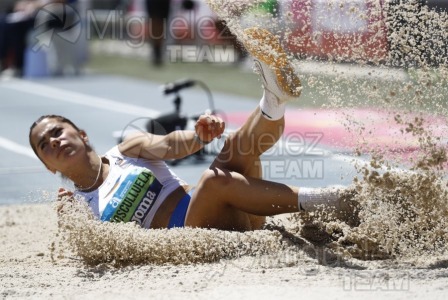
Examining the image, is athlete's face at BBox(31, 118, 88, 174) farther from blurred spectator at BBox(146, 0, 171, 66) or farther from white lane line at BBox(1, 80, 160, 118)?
blurred spectator at BBox(146, 0, 171, 66)

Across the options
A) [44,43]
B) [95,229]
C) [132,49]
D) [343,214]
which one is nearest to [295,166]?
[343,214]

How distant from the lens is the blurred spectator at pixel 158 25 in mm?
18359

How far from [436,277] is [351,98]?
115 centimetres

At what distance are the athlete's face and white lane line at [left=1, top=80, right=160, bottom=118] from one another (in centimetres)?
576

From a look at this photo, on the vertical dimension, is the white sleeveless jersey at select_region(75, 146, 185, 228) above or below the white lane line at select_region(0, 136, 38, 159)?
above

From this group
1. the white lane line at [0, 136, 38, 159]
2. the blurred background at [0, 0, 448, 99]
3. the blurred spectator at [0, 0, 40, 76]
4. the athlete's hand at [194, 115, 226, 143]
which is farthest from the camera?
the blurred spectator at [0, 0, 40, 76]

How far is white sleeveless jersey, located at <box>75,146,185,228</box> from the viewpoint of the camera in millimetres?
4836

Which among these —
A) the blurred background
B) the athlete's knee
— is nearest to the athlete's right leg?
the athlete's knee

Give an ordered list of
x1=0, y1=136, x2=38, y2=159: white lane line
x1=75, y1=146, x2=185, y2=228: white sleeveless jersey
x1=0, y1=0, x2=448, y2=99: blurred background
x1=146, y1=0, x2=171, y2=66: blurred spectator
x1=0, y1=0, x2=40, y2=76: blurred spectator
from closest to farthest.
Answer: x1=75, y1=146, x2=185, y2=228: white sleeveless jersey < x1=0, y1=136, x2=38, y2=159: white lane line < x1=0, y1=0, x2=448, y2=99: blurred background < x1=0, y1=0, x2=40, y2=76: blurred spectator < x1=146, y1=0, x2=171, y2=66: blurred spectator

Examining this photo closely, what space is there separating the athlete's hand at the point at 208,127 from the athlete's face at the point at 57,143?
77cm

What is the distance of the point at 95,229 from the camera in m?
4.64

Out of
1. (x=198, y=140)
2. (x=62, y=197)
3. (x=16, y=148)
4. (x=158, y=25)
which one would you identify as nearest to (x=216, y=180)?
(x=198, y=140)

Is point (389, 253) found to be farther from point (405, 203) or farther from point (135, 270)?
point (135, 270)

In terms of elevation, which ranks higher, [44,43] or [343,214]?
[44,43]
